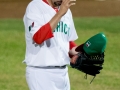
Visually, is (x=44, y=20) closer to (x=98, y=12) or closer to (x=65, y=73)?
(x=65, y=73)

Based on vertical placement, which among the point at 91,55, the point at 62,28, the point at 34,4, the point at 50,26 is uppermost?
the point at 34,4

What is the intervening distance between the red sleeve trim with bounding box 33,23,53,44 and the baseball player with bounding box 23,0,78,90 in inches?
3.3

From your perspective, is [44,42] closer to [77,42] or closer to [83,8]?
[77,42]

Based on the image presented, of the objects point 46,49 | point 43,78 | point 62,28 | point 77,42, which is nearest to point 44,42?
point 46,49

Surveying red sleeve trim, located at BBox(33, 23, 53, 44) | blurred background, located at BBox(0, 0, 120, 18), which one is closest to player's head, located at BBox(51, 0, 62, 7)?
red sleeve trim, located at BBox(33, 23, 53, 44)

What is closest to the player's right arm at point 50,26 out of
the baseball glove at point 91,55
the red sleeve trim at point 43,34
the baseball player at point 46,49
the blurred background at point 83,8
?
the red sleeve trim at point 43,34

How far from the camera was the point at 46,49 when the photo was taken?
4785 mm

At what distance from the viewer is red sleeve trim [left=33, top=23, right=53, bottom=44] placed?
4488mm

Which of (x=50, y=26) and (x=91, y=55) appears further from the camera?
(x=91, y=55)

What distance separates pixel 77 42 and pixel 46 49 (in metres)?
8.34

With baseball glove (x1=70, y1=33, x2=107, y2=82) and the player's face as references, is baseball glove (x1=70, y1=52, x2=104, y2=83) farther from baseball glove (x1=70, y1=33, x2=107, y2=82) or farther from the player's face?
the player's face

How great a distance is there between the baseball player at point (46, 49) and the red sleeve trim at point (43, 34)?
0.27 feet

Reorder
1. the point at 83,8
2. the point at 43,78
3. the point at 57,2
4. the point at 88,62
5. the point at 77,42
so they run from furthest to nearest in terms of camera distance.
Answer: the point at 83,8
the point at 77,42
the point at 88,62
the point at 43,78
the point at 57,2

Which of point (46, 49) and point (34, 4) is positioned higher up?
point (34, 4)
